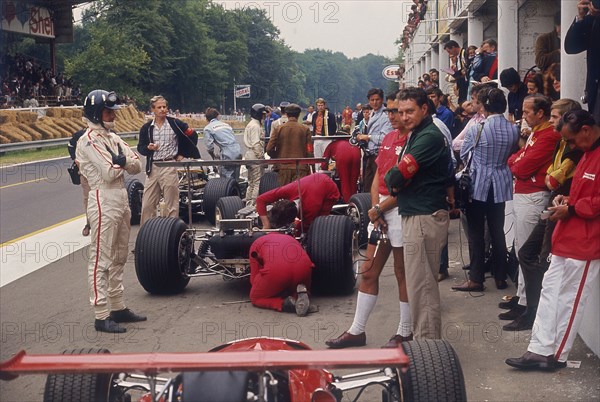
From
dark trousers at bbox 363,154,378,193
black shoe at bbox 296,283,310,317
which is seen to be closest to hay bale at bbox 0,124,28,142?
dark trousers at bbox 363,154,378,193

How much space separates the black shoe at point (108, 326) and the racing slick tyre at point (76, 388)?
3268mm

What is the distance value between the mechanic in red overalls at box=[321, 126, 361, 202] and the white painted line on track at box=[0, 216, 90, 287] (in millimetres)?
3838

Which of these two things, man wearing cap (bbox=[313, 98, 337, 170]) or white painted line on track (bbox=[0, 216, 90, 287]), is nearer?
white painted line on track (bbox=[0, 216, 90, 287])

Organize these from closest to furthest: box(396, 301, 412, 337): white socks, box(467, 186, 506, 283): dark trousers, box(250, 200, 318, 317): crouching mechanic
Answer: box(396, 301, 412, 337): white socks < box(250, 200, 318, 317): crouching mechanic < box(467, 186, 506, 283): dark trousers

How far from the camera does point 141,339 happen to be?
7.24 meters

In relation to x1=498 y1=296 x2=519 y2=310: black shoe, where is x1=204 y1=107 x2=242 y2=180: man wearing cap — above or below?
above

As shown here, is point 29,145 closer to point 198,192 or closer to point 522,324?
point 198,192

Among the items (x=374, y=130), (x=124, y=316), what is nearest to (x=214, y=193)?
(x=374, y=130)

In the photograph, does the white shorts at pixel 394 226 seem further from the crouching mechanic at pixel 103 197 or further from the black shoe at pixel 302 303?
the crouching mechanic at pixel 103 197

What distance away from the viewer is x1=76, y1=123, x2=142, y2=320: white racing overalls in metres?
7.51

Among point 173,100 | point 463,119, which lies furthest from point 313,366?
point 173,100

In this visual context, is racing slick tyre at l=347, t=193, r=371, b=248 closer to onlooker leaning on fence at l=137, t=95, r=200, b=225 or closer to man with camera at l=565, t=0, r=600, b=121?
onlooker leaning on fence at l=137, t=95, r=200, b=225

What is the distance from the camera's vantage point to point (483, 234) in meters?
8.52

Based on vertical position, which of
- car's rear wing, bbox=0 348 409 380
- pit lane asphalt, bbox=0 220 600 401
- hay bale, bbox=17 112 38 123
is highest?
hay bale, bbox=17 112 38 123
